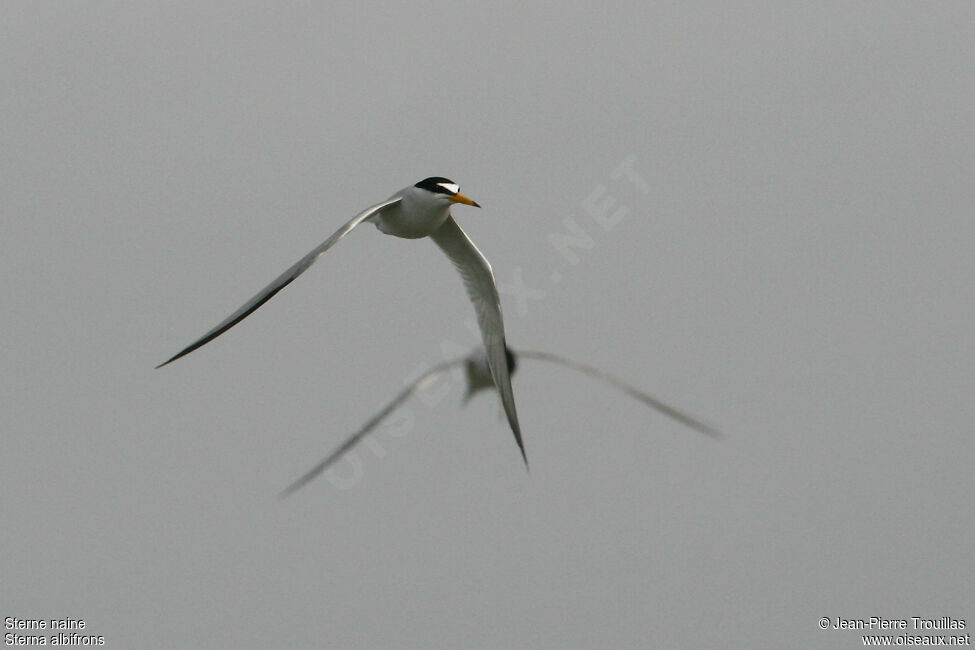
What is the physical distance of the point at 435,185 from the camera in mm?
12750

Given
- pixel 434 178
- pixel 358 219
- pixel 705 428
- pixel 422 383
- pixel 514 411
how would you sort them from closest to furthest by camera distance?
pixel 358 219 < pixel 434 178 < pixel 514 411 < pixel 705 428 < pixel 422 383

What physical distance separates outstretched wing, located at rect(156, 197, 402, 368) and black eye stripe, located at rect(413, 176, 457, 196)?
132 cm

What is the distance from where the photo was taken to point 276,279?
390 inches

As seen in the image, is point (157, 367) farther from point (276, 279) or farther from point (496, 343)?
point (496, 343)

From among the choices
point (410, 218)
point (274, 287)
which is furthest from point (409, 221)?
point (274, 287)

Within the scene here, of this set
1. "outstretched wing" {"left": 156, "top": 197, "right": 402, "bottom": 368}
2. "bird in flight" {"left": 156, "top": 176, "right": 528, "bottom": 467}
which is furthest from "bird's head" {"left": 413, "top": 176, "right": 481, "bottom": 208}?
"outstretched wing" {"left": 156, "top": 197, "right": 402, "bottom": 368}

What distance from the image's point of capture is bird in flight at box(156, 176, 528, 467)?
984cm

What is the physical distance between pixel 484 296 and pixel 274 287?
5.62 meters

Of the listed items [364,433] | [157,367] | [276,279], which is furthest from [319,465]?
[157,367]

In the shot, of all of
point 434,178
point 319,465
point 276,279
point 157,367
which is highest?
point 434,178

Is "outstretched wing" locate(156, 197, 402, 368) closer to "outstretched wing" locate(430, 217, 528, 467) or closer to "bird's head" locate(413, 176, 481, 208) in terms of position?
"bird's head" locate(413, 176, 481, 208)

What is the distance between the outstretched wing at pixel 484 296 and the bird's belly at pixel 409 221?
1.08 m

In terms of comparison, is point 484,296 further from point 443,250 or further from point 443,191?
point 443,191

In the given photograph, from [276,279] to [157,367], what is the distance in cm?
148
